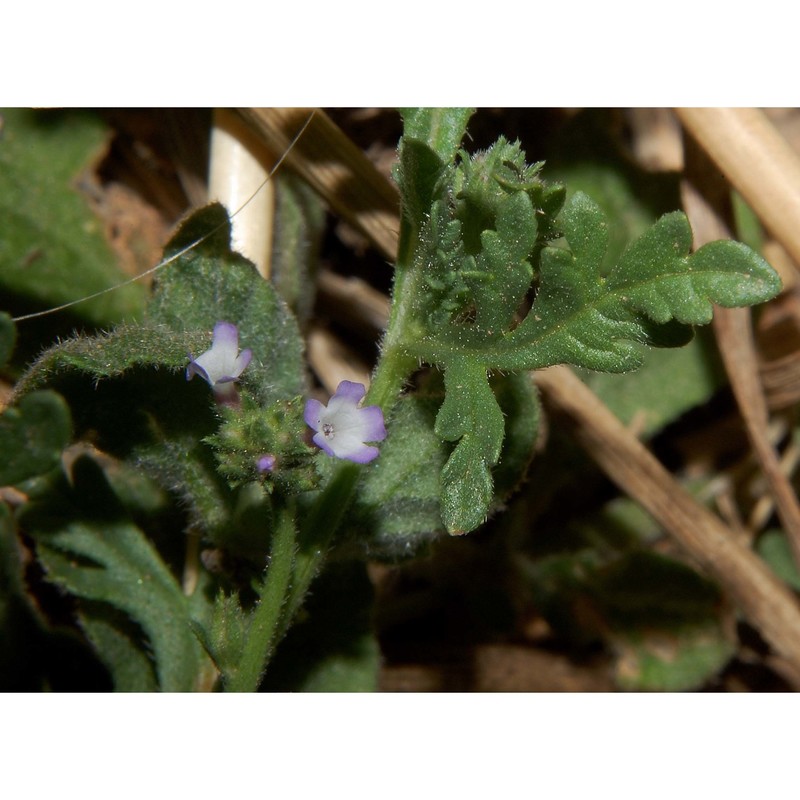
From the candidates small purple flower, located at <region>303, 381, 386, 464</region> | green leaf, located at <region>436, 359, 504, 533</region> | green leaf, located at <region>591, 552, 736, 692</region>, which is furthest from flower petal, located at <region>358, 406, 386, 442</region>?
green leaf, located at <region>591, 552, 736, 692</region>

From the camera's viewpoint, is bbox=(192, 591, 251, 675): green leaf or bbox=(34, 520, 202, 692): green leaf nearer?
bbox=(192, 591, 251, 675): green leaf

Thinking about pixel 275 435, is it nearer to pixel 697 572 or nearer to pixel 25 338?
pixel 25 338

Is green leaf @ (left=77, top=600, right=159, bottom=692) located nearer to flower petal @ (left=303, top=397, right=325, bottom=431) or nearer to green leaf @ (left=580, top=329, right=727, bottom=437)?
flower petal @ (left=303, top=397, right=325, bottom=431)

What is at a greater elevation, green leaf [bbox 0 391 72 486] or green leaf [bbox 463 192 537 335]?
green leaf [bbox 463 192 537 335]

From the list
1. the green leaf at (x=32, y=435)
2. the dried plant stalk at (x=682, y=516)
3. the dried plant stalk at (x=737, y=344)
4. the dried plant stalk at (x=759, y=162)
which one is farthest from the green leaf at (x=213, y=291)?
the dried plant stalk at (x=737, y=344)

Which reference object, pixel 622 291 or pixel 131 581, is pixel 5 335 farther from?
pixel 622 291

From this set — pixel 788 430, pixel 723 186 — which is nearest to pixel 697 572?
pixel 788 430
